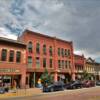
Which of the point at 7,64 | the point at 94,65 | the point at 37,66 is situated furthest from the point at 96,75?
the point at 7,64

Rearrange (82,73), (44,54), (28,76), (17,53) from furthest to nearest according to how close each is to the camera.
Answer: (82,73)
(44,54)
(28,76)
(17,53)

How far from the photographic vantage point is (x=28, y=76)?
39.8 m

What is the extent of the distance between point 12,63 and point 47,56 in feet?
36.9

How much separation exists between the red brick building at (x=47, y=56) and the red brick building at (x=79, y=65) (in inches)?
150

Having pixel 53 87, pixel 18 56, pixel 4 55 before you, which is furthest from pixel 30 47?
pixel 53 87

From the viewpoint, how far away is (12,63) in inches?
1407

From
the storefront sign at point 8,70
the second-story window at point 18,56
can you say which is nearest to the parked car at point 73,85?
the storefront sign at point 8,70

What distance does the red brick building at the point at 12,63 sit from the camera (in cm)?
3444

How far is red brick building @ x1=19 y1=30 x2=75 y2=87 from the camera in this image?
134 feet

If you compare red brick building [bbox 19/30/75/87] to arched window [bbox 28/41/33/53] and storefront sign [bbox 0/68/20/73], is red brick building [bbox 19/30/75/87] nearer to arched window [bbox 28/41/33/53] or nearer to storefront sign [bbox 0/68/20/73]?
arched window [bbox 28/41/33/53]

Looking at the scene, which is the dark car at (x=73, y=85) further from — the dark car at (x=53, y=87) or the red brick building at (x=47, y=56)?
the red brick building at (x=47, y=56)

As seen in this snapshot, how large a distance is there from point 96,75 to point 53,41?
90.2 ft

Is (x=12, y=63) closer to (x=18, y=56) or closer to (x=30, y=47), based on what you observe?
(x=18, y=56)

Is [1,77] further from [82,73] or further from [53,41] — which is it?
[82,73]
